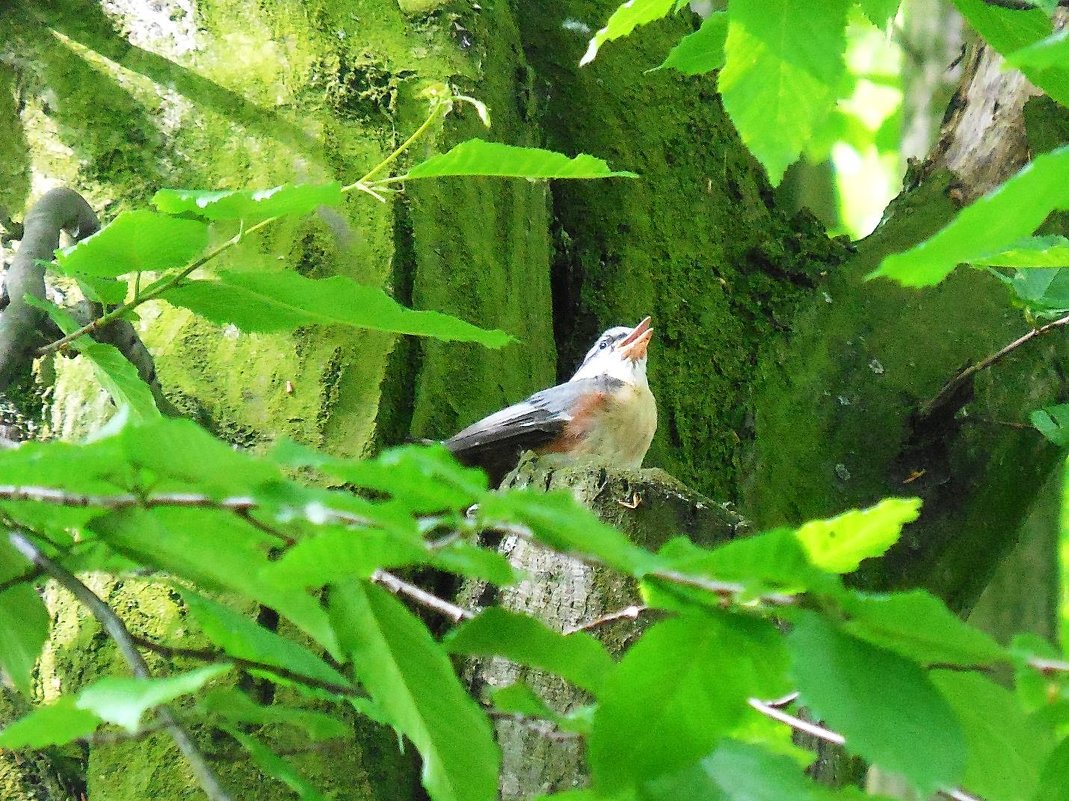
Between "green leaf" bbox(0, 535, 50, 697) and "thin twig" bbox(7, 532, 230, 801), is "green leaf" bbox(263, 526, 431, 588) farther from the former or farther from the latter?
"green leaf" bbox(0, 535, 50, 697)

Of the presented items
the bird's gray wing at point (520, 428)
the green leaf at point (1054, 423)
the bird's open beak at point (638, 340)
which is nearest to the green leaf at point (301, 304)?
the bird's gray wing at point (520, 428)

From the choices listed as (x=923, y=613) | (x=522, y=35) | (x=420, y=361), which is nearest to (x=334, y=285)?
(x=923, y=613)

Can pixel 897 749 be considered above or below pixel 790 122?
below

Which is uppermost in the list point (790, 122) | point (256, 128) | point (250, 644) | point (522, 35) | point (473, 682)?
point (522, 35)

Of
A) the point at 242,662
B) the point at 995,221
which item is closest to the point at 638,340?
the point at 242,662

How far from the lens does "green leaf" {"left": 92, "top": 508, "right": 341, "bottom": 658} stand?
73cm

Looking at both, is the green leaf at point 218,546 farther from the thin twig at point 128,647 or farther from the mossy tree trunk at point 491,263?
the mossy tree trunk at point 491,263

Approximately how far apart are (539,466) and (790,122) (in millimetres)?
1058

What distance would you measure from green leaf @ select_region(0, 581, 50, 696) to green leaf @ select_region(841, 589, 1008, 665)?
656mm

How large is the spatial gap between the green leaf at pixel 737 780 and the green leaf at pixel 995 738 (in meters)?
0.14

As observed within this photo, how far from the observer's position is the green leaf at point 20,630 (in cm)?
88

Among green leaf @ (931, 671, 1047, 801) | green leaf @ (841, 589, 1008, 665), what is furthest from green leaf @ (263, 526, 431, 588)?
green leaf @ (931, 671, 1047, 801)

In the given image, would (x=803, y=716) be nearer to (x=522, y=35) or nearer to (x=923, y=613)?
(x=923, y=613)

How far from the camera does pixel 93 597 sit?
0.87 metres
